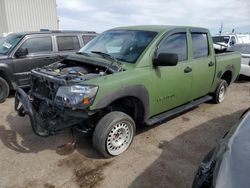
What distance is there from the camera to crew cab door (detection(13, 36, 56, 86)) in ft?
21.3

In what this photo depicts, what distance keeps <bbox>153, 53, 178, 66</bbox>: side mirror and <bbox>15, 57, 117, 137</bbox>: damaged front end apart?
32.1 inches

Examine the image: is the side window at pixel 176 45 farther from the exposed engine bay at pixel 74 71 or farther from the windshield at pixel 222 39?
the windshield at pixel 222 39

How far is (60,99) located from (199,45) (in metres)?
3.14

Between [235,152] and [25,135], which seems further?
[25,135]

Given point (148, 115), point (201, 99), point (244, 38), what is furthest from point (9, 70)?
point (244, 38)

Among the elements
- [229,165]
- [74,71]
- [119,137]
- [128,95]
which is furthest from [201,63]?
[229,165]

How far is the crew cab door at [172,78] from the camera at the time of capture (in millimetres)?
4000

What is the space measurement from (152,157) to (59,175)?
138cm

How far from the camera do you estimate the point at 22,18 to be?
2075 cm

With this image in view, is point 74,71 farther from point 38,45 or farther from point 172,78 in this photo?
point 38,45

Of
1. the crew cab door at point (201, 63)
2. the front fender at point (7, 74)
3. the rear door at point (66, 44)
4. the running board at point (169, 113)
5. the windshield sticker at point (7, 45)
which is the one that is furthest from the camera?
the rear door at point (66, 44)

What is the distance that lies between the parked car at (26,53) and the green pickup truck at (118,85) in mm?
2659

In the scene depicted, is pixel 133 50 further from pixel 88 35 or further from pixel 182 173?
pixel 88 35

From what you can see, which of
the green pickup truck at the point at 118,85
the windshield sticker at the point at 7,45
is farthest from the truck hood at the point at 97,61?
the windshield sticker at the point at 7,45
